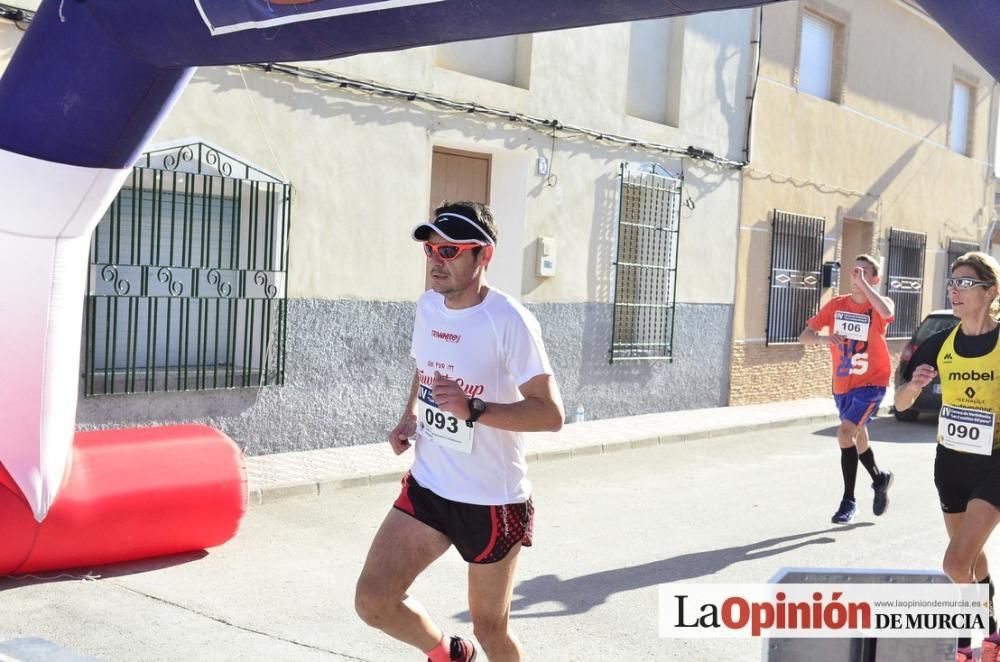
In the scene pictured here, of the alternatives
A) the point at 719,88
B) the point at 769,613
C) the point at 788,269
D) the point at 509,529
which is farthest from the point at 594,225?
the point at 769,613

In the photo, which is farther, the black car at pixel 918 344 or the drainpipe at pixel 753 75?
the drainpipe at pixel 753 75

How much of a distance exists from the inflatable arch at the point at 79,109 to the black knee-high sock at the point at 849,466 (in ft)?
16.3

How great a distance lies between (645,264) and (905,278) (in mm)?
7942

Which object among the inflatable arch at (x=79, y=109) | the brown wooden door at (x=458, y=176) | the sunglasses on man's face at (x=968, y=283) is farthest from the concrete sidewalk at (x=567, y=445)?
the sunglasses on man's face at (x=968, y=283)

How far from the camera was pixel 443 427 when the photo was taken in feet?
13.9

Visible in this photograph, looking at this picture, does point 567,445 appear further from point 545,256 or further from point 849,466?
point 849,466

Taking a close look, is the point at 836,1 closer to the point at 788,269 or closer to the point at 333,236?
the point at 788,269

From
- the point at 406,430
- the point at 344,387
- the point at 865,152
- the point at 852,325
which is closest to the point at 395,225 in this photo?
the point at 344,387

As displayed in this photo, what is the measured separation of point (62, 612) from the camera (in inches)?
219

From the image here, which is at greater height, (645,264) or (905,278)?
(905,278)

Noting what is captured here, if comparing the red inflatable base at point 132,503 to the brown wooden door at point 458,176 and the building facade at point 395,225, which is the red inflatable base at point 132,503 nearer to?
the building facade at point 395,225

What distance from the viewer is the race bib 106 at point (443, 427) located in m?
4.16

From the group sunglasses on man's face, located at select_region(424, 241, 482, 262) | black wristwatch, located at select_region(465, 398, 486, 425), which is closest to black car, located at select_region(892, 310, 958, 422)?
sunglasses on man's face, located at select_region(424, 241, 482, 262)

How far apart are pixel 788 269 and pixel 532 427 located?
13377mm
